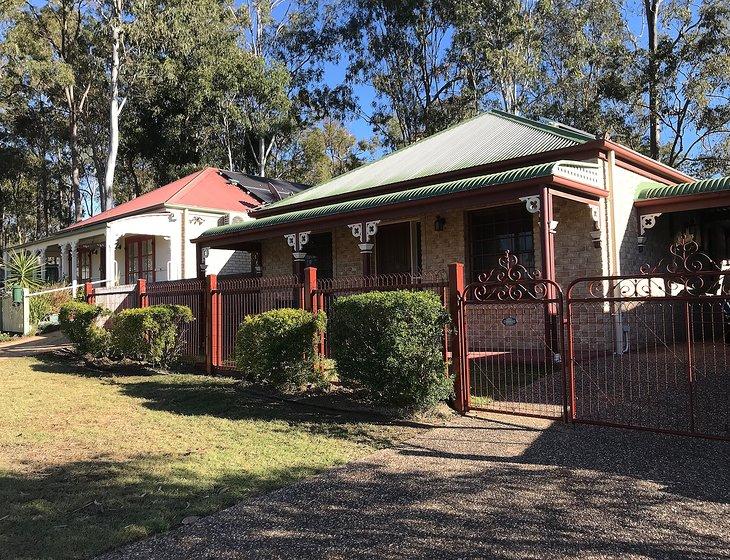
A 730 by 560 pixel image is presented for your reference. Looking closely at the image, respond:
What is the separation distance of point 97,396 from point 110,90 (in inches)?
1072

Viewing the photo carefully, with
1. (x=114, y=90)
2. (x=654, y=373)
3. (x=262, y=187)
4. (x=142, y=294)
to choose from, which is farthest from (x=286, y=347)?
(x=114, y=90)

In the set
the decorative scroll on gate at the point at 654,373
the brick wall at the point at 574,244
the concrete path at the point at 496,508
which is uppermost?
the brick wall at the point at 574,244

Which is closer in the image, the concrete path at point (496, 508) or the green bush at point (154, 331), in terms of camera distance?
the concrete path at point (496, 508)

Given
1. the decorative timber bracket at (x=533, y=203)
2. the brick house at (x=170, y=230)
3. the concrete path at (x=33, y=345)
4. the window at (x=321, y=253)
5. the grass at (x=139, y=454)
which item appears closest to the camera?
the grass at (x=139, y=454)

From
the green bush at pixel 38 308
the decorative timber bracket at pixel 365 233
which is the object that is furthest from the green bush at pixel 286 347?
the green bush at pixel 38 308

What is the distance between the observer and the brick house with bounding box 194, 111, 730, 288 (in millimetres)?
11062

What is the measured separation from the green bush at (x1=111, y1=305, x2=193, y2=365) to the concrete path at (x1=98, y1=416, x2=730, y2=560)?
6202 millimetres

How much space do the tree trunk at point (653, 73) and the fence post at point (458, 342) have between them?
21.8 m

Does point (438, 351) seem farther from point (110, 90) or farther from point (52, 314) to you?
point (110, 90)

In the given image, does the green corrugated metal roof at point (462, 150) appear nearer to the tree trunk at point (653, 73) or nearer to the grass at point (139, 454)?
the grass at point (139, 454)

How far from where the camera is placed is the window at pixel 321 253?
16312 millimetres

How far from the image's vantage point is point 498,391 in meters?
8.45

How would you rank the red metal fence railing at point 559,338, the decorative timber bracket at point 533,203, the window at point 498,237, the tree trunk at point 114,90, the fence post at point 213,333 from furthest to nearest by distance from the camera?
1. the tree trunk at point 114,90
2. the window at point 498,237
3. the fence post at point 213,333
4. the decorative timber bracket at point 533,203
5. the red metal fence railing at point 559,338

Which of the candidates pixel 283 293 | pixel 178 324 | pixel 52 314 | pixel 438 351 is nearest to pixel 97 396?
pixel 178 324
